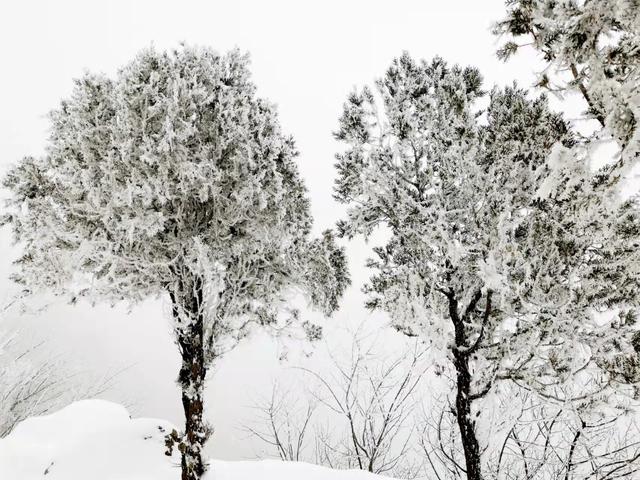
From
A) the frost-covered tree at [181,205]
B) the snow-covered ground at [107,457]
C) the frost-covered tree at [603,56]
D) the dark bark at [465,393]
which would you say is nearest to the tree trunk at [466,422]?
the dark bark at [465,393]

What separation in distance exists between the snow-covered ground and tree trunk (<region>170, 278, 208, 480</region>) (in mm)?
565

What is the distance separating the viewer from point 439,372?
634cm

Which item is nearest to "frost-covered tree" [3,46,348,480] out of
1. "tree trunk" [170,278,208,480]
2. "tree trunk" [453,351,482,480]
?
"tree trunk" [170,278,208,480]

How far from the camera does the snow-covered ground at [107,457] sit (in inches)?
291

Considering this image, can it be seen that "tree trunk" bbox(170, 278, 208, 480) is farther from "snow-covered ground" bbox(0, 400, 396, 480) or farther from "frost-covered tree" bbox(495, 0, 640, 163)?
"frost-covered tree" bbox(495, 0, 640, 163)

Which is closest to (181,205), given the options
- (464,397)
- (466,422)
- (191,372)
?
(191,372)

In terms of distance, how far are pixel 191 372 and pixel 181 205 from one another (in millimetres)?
2955

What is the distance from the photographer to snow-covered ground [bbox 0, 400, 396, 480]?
739 centimetres

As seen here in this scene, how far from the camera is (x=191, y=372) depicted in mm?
7246

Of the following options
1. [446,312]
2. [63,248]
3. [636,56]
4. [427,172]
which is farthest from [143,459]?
[636,56]

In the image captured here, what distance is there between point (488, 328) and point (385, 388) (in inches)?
303

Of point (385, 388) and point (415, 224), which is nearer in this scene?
point (415, 224)

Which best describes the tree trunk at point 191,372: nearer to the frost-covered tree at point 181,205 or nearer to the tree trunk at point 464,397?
the frost-covered tree at point 181,205

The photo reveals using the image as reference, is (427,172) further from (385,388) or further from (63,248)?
(385,388)
